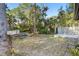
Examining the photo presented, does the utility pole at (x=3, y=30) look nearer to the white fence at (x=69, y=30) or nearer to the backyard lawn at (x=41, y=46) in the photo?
the backyard lawn at (x=41, y=46)

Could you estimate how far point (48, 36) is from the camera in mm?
6578

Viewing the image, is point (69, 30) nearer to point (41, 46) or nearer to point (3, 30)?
point (41, 46)

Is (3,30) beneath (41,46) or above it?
above

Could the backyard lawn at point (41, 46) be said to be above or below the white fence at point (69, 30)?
below

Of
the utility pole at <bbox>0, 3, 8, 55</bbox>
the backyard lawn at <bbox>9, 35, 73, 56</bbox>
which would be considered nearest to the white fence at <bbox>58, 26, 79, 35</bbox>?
the backyard lawn at <bbox>9, 35, 73, 56</bbox>

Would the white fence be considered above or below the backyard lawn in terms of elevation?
above

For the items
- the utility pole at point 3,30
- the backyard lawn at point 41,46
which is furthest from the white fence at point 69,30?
the utility pole at point 3,30

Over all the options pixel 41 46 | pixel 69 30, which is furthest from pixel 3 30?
pixel 69 30

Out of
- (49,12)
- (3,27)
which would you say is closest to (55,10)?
(49,12)

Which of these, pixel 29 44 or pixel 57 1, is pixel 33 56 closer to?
pixel 29 44

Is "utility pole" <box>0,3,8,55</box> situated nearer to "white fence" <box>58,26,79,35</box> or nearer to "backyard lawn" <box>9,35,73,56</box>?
"backyard lawn" <box>9,35,73,56</box>

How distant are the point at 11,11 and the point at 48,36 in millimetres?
382

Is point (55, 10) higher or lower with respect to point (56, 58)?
higher

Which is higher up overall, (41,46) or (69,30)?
(69,30)
